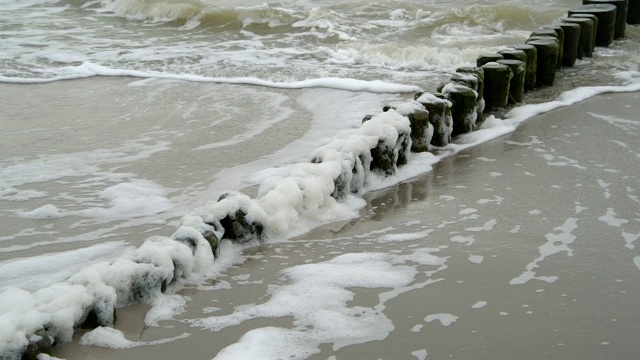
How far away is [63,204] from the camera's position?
4.96 metres

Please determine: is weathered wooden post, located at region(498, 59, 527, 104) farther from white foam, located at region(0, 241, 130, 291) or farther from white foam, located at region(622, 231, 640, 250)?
white foam, located at region(0, 241, 130, 291)

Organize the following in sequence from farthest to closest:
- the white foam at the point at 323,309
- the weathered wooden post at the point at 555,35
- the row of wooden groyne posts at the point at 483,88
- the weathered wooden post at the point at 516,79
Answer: the weathered wooden post at the point at 555,35
the weathered wooden post at the point at 516,79
the row of wooden groyne posts at the point at 483,88
the white foam at the point at 323,309

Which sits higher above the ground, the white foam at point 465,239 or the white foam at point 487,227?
the white foam at point 465,239

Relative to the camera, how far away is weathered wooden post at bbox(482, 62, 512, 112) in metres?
6.82

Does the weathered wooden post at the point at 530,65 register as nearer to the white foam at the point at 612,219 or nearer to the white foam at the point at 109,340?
the white foam at the point at 612,219

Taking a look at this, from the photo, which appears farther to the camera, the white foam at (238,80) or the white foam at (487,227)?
the white foam at (238,80)

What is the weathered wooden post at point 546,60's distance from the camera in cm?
759

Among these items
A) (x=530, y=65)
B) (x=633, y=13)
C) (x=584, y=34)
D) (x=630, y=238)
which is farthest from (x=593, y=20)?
(x=630, y=238)

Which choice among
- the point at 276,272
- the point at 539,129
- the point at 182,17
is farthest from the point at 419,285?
the point at 182,17

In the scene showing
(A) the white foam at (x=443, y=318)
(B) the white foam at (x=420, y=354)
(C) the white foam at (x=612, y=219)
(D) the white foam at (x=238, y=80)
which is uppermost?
(D) the white foam at (x=238, y=80)

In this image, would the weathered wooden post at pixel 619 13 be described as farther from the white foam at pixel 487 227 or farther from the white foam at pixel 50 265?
the white foam at pixel 50 265

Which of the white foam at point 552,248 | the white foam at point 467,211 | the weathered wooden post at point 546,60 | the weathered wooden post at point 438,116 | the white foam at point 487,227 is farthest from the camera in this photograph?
the weathered wooden post at point 546,60

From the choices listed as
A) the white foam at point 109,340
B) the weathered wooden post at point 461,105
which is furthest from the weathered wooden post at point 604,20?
the white foam at point 109,340

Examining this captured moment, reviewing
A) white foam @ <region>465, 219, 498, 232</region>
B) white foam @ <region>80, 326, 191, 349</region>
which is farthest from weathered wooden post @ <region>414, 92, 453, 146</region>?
white foam @ <region>80, 326, 191, 349</region>
